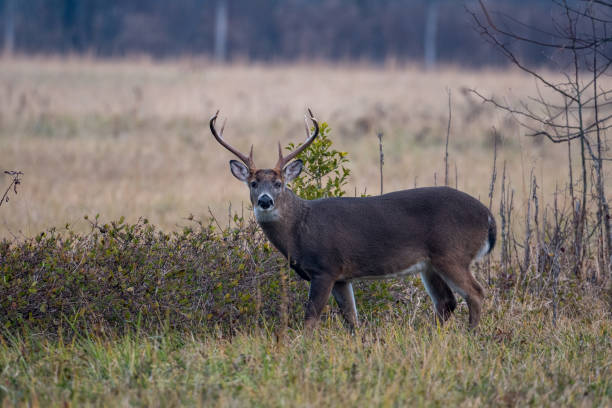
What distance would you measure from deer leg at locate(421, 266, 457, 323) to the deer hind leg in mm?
306

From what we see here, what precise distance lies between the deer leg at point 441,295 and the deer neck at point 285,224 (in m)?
1.13

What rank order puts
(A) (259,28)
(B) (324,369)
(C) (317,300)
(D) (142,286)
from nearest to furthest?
(B) (324,369) < (C) (317,300) < (D) (142,286) < (A) (259,28)

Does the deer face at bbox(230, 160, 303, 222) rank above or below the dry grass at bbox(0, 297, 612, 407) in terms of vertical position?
above

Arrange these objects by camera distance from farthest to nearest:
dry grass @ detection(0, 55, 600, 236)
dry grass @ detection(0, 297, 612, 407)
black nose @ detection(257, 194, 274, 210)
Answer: dry grass @ detection(0, 55, 600, 236)
black nose @ detection(257, 194, 274, 210)
dry grass @ detection(0, 297, 612, 407)

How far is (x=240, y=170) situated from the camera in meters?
6.73

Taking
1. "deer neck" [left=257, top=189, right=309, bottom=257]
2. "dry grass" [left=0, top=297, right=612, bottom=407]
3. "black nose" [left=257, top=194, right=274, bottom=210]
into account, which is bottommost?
"dry grass" [left=0, top=297, right=612, bottom=407]

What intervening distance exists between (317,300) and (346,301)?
404mm

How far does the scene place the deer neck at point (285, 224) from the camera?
6.42 meters

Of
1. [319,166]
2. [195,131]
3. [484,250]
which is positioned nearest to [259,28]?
[195,131]

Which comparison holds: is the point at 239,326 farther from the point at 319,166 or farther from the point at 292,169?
the point at 319,166

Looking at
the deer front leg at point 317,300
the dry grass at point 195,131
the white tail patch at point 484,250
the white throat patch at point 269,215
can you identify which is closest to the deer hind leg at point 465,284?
the white tail patch at point 484,250

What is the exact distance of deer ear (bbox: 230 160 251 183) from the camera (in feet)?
21.8

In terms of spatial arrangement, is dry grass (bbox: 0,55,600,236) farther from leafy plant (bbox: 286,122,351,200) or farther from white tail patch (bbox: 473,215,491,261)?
white tail patch (bbox: 473,215,491,261)

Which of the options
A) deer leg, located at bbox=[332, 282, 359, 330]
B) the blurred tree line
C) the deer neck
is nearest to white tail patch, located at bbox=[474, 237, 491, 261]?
deer leg, located at bbox=[332, 282, 359, 330]
